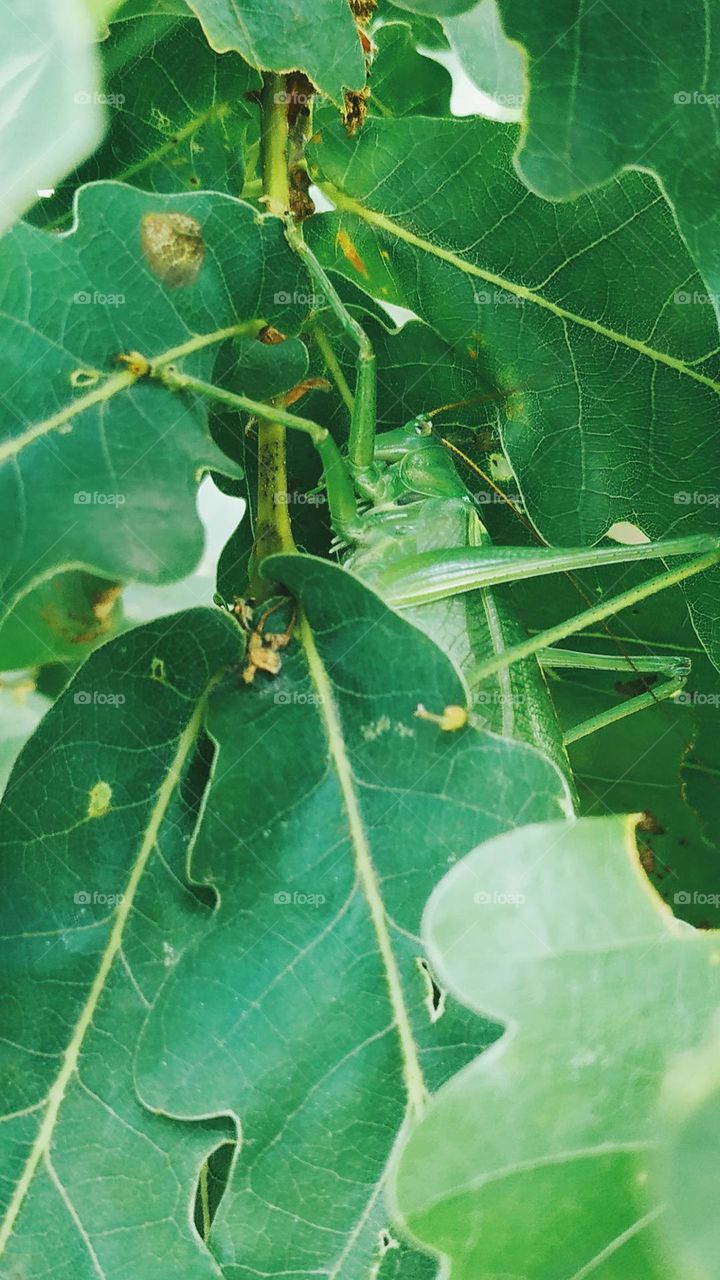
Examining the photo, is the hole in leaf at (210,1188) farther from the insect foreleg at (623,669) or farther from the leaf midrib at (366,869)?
the insect foreleg at (623,669)

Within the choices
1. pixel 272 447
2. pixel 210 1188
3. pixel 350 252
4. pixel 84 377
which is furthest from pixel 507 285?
pixel 210 1188

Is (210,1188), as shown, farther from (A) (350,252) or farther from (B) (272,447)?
(A) (350,252)

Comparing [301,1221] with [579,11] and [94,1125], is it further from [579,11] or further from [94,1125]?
[579,11]

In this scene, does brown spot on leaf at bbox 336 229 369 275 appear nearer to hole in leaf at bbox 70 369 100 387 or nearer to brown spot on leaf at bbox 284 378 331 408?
brown spot on leaf at bbox 284 378 331 408

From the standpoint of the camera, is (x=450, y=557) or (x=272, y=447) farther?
(x=450, y=557)

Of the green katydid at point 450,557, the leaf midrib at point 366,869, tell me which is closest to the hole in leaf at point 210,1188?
the leaf midrib at point 366,869

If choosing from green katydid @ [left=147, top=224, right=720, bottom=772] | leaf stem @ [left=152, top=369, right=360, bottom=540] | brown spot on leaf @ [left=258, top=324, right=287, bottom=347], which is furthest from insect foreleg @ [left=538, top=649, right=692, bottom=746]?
brown spot on leaf @ [left=258, top=324, right=287, bottom=347]

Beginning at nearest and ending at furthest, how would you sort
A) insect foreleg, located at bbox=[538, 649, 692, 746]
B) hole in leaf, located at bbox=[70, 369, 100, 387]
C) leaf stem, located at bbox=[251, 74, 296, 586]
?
1. hole in leaf, located at bbox=[70, 369, 100, 387]
2. leaf stem, located at bbox=[251, 74, 296, 586]
3. insect foreleg, located at bbox=[538, 649, 692, 746]
